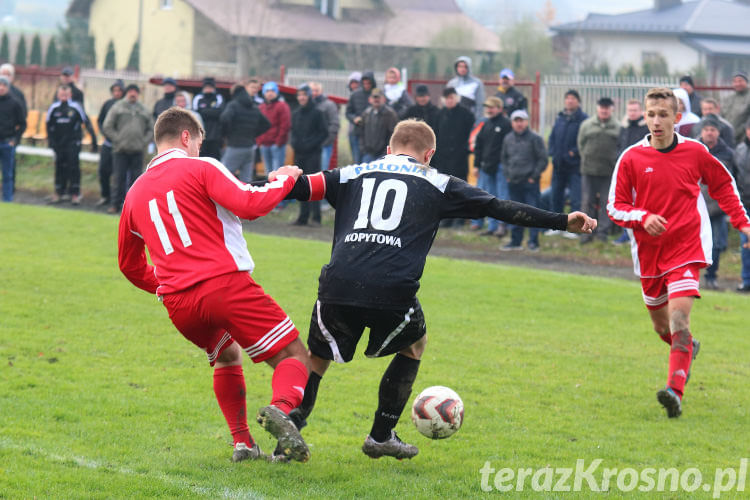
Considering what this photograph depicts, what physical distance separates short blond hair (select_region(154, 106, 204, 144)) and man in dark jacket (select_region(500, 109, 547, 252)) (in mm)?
10856

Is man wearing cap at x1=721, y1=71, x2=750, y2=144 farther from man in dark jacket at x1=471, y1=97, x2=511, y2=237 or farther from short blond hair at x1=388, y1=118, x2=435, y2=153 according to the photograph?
short blond hair at x1=388, y1=118, x2=435, y2=153

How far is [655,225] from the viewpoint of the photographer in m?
7.18

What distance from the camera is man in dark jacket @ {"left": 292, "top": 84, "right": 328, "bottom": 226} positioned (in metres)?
18.0

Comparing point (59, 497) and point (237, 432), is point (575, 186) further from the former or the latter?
point (59, 497)

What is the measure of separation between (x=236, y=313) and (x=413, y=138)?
1.48 metres

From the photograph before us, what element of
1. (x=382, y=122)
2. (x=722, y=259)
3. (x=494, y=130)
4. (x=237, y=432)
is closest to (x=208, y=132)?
(x=382, y=122)

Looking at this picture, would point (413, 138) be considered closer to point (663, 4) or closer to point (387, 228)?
point (387, 228)

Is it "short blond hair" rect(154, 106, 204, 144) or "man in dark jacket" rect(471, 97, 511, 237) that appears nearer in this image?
"short blond hair" rect(154, 106, 204, 144)

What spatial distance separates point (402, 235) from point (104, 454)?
2.23 m

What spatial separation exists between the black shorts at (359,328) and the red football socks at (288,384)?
341 mm

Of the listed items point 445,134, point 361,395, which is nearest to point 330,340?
point 361,395

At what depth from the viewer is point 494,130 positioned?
16.6m

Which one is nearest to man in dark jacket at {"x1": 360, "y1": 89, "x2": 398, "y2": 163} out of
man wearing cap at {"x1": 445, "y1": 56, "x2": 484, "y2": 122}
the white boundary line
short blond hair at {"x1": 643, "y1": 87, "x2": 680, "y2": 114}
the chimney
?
man wearing cap at {"x1": 445, "y1": 56, "x2": 484, "y2": 122}

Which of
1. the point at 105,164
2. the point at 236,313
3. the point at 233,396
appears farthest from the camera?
the point at 105,164
